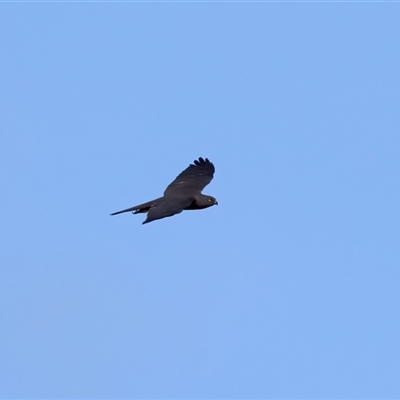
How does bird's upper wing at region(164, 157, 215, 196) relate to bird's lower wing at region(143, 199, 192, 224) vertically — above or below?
above

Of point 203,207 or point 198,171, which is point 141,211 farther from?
point 198,171

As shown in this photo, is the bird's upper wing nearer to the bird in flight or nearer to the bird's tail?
the bird in flight

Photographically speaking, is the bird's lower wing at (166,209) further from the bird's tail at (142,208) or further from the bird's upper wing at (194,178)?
the bird's upper wing at (194,178)

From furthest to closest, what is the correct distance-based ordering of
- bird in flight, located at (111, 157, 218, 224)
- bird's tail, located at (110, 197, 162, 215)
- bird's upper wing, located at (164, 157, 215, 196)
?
bird's upper wing, located at (164, 157, 215, 196), bird's tail, located at (110, 197, 162, 215), bird in flight, located at (111, 157, 218, 224)

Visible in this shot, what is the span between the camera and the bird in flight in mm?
26533

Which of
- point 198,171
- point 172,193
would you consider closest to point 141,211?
point 172,193

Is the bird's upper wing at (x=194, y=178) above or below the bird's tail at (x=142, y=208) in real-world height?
above

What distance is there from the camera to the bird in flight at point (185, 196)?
26533mm

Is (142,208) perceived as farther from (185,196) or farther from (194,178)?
(194,178)

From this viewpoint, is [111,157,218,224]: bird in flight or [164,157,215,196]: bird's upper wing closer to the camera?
[111,157,218,224]: bird in flight

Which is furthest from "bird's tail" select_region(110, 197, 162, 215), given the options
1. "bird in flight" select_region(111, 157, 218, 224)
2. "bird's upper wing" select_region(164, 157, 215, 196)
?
"bird's upper wing" select_region(164, 157, 215, 196)

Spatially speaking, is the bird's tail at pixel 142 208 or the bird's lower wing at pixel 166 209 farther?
the bird's tail at pixel 142 208

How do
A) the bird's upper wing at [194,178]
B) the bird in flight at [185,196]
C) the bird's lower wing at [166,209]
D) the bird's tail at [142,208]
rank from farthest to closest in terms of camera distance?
the bird's upper wing at [194,178], the bird's tail at [142,208], the bird in flight at [185,196], the bird's lower wing at [166,209]

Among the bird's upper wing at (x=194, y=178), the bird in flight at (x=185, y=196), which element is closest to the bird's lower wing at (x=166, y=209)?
the bird in flight at (x=185, y=196)
